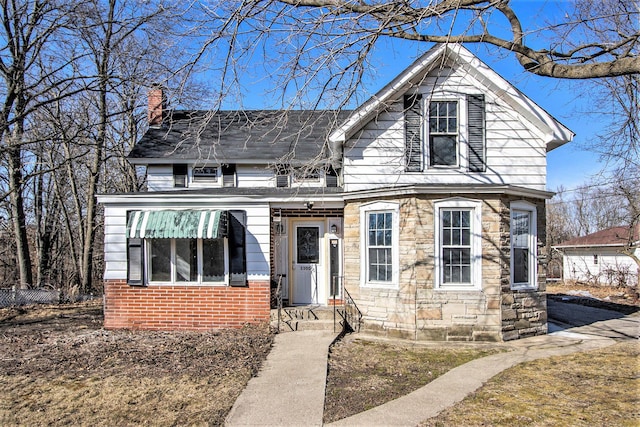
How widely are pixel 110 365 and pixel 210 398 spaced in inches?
106

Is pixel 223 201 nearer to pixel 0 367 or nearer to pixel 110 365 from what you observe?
pixel 110 365

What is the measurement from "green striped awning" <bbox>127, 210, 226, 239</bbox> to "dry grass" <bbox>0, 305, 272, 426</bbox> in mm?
2229

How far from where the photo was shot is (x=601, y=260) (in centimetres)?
2858

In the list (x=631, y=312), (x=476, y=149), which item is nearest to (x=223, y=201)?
(x=476, y=149)

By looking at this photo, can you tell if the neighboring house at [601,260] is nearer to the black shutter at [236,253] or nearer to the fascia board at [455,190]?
the fascia board at [455,190]

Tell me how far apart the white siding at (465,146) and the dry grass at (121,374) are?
4.86m

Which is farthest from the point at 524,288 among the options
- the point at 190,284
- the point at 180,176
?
the point at 180,176

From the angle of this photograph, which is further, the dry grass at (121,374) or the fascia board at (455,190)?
the fascia board at (455,190)

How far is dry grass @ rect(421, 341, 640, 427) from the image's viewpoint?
5.18m

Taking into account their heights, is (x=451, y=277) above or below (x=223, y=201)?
below

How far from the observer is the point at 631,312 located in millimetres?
14250

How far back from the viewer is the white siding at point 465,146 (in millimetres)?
10062

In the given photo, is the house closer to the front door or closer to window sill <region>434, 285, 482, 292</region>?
window sill <region>434, 285, 482, 292</region>

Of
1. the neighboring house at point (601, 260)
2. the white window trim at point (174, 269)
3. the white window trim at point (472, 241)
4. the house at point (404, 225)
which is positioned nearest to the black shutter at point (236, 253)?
the house at point (404, 225)
